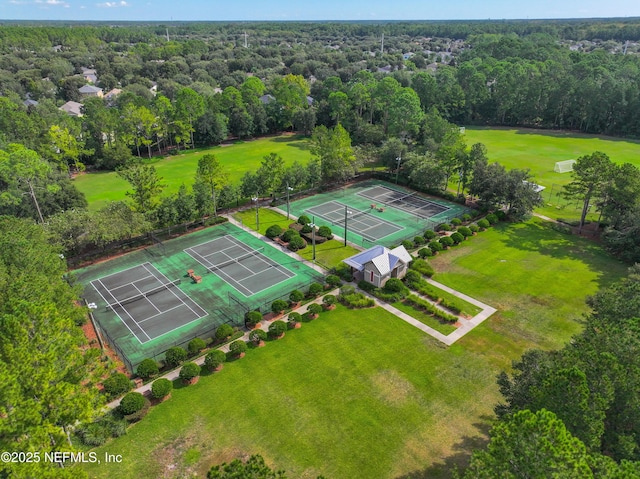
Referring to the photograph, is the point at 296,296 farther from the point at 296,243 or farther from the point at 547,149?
the point at 547,149

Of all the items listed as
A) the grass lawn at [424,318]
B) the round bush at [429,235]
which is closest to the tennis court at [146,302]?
the grass lawn at [424,318]

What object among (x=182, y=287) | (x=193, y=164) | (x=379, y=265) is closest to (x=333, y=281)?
(x=379, y=265)

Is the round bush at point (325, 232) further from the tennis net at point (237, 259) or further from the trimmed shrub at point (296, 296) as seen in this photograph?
the trimmed shrub at point (296, 296)

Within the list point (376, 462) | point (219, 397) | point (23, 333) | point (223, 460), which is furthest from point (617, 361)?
point (23, 333)

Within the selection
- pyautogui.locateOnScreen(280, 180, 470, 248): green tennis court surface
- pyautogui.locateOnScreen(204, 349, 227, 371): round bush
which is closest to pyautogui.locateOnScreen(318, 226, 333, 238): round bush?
pyautogui.locateOnScreen(280, 180, 470, 248): green tennis court surface

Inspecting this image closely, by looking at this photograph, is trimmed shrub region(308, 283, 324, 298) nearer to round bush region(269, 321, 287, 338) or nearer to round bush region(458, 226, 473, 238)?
round bush region(269, 321, 287, 338)
